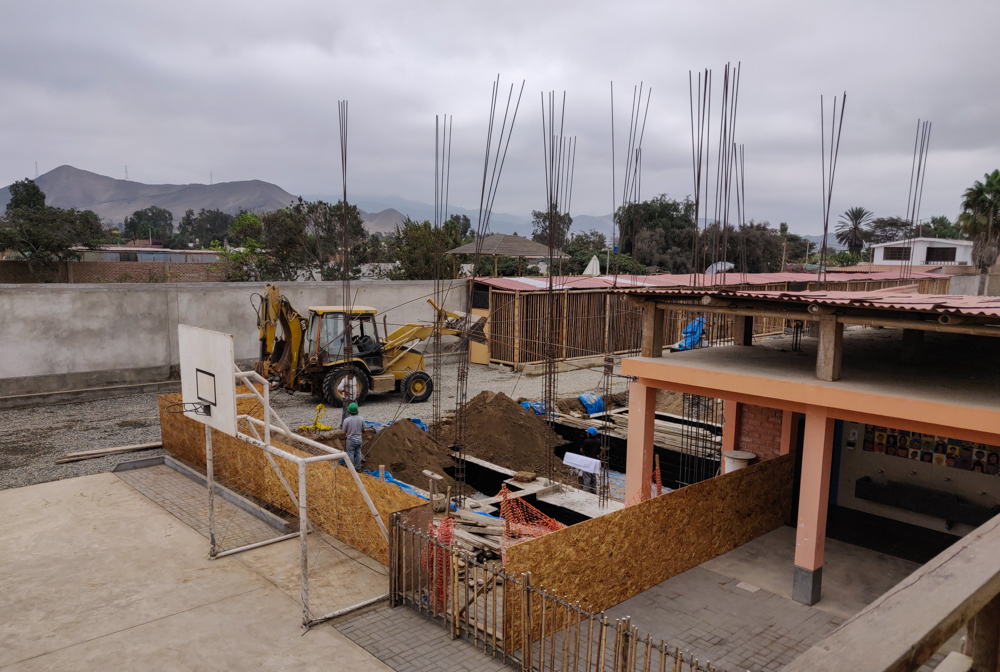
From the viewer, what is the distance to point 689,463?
44.5ft

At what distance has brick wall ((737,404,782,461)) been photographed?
10039mm

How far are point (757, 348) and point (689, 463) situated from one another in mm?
3749

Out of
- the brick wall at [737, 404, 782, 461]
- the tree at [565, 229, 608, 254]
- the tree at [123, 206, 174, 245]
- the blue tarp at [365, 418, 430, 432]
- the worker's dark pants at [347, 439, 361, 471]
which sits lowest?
the blue tarp at [365, 418, 430, 432]

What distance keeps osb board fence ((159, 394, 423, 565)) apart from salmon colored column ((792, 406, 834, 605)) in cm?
433

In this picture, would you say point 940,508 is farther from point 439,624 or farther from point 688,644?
point 439,624

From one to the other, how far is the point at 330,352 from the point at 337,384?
93 cm

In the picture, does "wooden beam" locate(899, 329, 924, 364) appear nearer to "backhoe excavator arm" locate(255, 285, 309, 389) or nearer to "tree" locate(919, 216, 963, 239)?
"backhoe excavator arm" locate(255, 285, 309, 389)

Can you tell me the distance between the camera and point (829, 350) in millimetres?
7492

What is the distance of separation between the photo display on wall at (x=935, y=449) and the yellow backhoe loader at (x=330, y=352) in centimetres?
840

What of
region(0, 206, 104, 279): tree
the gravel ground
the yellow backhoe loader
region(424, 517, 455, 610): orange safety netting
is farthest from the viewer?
region(0, 206, 104, 279): tree

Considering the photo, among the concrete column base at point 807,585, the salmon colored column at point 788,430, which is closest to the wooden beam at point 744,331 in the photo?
the salmon colored column at point 788,430

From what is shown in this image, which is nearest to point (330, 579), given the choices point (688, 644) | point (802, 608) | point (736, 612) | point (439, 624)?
point (439, 624)

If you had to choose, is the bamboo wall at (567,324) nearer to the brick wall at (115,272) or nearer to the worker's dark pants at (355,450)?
the worker's dark pants at (355,450)

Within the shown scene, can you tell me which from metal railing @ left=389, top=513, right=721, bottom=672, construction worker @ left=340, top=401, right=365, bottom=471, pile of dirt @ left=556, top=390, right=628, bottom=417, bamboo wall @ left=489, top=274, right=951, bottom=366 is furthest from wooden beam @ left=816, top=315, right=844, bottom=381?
bamboo wall @ left=489, top=274, right=951, bottom=366
